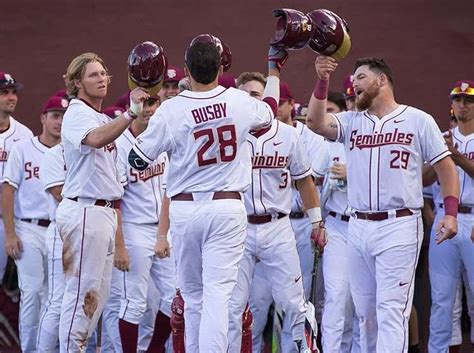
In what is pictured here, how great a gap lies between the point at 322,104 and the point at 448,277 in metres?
2.14

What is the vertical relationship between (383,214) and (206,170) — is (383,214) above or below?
below

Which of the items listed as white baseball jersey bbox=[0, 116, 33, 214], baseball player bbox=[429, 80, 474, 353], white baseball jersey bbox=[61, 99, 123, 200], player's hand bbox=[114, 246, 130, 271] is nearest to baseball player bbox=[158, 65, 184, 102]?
white baseball jersey bbox=[0, 116, 33, 214]

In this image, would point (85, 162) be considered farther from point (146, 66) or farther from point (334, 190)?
point (334, 190)

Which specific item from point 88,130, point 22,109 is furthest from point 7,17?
point 88,130

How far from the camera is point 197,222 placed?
6641 mm

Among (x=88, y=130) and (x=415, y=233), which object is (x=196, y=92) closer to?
(x=88, y=130)

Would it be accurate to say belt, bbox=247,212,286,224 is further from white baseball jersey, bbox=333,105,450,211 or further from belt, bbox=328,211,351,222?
belt, bbox=328,211,351,222

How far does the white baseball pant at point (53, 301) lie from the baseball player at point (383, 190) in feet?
6.22

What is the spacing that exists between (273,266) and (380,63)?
1461 millimetres

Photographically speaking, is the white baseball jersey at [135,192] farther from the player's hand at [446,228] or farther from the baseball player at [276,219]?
the player's hand at [446,228]

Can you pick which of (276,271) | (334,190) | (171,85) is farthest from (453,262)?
(171,85)

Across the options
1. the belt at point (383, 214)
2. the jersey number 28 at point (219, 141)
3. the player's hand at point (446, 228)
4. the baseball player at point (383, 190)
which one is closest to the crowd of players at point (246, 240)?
the baseball player at point (383, 190)

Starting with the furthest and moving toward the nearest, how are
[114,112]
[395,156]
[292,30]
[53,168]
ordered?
[114,112] < [53,168] < [395,156] < [292,30]

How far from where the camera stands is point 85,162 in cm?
744
